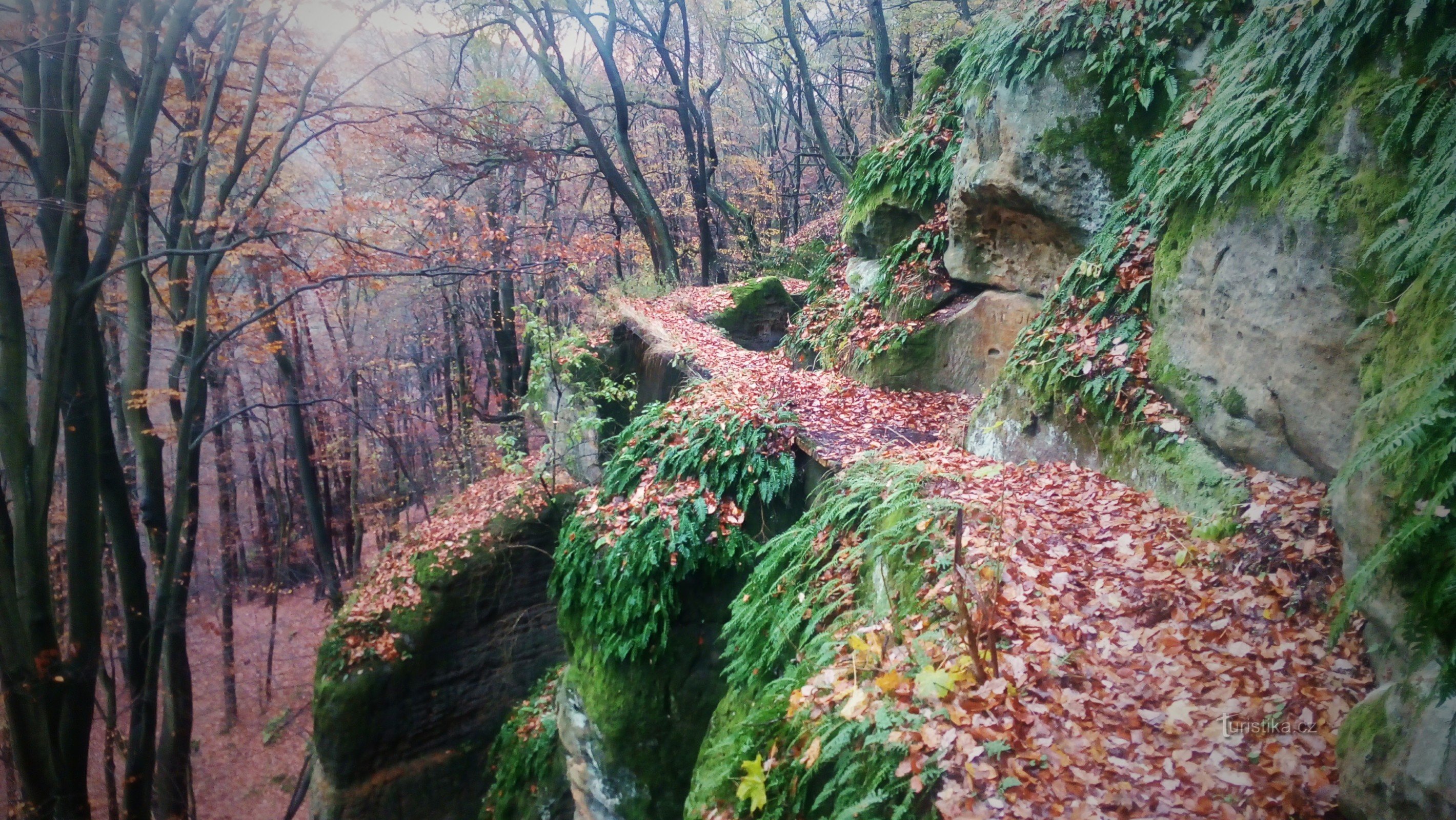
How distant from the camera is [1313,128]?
347 centimetres

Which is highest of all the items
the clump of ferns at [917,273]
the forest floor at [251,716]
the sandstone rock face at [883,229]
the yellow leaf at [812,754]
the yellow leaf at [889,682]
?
the sandstone rock face at [883,229]

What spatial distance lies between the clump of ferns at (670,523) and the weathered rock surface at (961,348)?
76.6 inches

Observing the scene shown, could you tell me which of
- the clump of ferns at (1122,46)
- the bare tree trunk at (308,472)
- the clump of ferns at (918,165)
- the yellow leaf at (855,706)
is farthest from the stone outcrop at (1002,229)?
the bare tree trunk at (308,472)

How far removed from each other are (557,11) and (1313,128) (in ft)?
47.5

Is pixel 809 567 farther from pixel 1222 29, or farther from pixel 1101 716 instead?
pixel 1222 29

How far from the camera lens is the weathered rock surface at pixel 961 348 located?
23.4ft

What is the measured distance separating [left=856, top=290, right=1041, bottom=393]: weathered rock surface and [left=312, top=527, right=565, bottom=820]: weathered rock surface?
21.0ft

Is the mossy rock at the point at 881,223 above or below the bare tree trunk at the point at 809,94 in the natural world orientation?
below

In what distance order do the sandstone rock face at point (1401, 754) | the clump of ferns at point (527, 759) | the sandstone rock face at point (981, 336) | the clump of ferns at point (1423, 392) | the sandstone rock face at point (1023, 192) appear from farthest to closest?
the clump of ferns at point (527, 759)
the sandstone rock face at point (981, 336)
the sandstone rock face at point (1023, 192)
the clump of ferns at point (1423, 392)
the sandstone rock face at point (1401, 754)

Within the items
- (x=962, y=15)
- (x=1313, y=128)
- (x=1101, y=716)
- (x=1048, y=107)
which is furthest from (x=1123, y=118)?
(x=962, y=15)

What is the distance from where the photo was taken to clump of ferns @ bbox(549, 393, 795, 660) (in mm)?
6215

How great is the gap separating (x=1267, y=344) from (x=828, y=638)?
2.92 metres

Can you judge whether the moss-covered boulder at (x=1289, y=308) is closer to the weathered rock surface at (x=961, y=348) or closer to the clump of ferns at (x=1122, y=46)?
the clump of ferns at (x=1122, y=46)

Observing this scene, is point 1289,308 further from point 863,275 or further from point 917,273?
point 863,275
